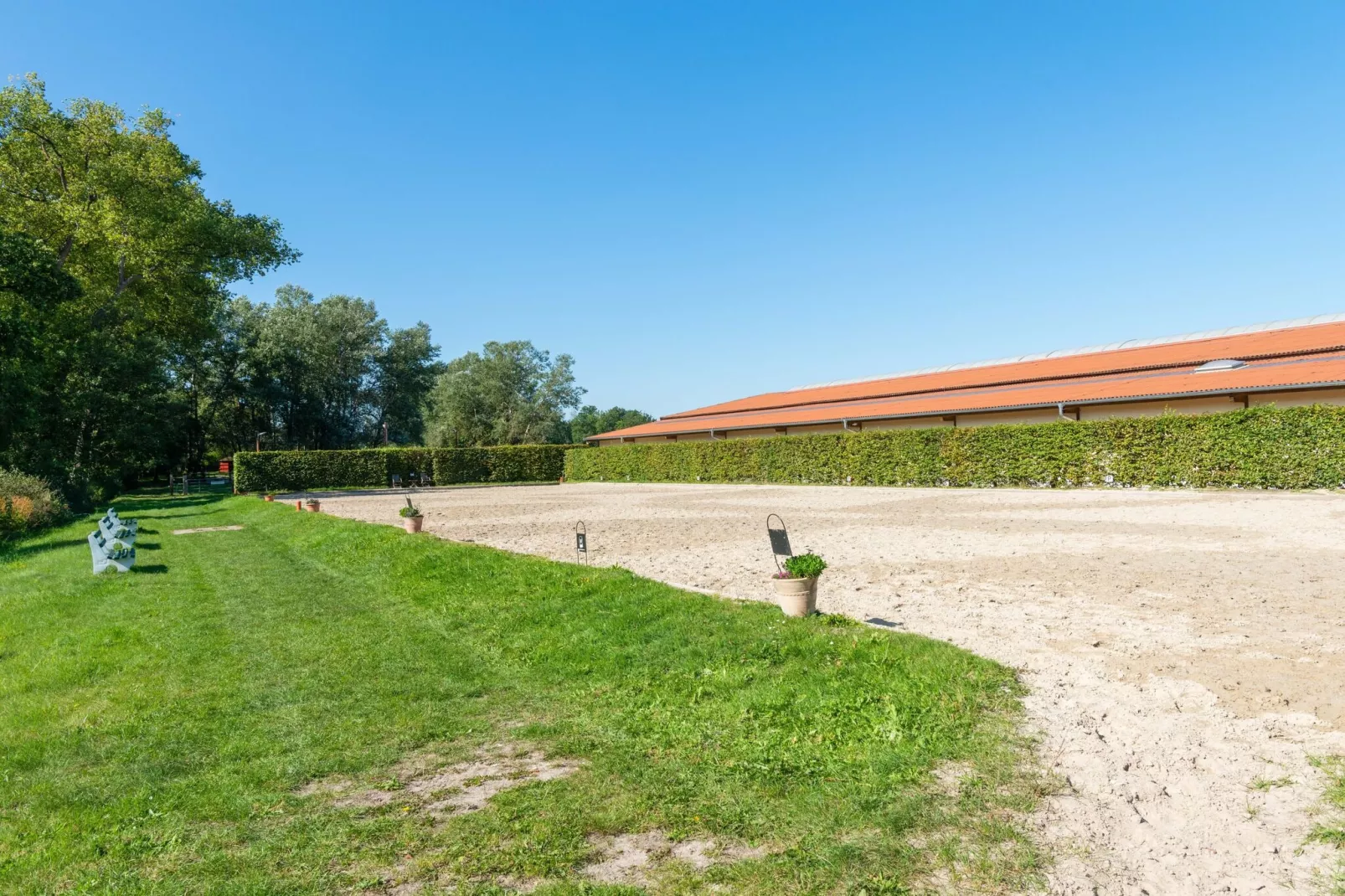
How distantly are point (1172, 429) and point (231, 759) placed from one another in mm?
24325

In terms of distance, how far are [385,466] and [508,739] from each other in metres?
42.7

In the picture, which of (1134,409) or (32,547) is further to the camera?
(1134,409)

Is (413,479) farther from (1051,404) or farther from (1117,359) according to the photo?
(1117,359)

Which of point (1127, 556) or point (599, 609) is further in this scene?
point (1127, 556)

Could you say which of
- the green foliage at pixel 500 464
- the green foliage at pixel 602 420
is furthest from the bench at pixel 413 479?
the green foliage at pixel 602 420

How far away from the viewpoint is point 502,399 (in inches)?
2874

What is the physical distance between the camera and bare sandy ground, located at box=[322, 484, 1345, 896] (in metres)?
3.19

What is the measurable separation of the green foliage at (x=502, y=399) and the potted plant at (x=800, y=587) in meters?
66.2

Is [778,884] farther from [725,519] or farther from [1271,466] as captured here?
[1271,466]

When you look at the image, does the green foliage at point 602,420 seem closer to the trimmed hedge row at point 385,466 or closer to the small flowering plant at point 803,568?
the trimmed hedge row at point 385,466

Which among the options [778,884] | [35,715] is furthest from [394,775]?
[35,715]

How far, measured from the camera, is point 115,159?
95.2 feet

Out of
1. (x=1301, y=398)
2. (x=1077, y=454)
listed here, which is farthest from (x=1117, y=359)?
(x=1077, y=454)

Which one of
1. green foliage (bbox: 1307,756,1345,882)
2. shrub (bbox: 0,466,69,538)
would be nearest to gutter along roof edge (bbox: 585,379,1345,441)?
green foliage (bbox: 1307,756,1345,882)
